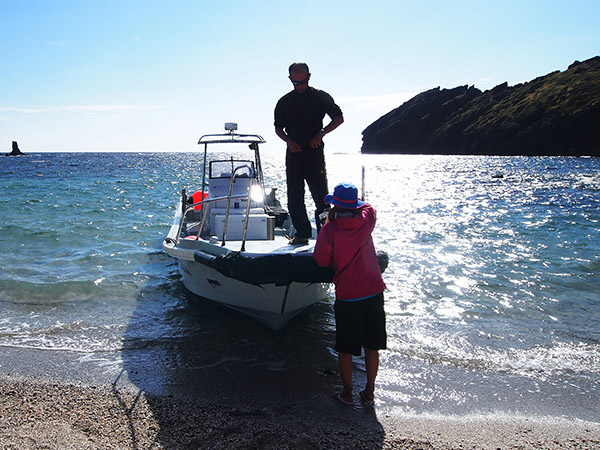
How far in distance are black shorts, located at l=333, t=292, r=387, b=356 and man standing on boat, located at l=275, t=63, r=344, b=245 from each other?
2308 mm

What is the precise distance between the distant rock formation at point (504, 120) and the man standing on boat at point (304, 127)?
3671 inches

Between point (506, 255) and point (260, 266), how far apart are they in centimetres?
847

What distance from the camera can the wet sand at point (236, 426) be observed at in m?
3.87

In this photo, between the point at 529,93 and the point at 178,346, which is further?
the point at 529,93

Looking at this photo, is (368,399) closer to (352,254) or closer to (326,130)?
(352,254)

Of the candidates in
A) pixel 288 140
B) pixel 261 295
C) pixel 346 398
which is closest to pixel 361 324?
pixel 346 398

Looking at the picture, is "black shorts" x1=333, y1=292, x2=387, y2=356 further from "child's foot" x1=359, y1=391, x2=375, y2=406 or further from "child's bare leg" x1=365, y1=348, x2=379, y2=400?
"child's foot" x1=359, y1=391, x2=375, y2=406

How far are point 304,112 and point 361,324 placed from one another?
287 centimetres

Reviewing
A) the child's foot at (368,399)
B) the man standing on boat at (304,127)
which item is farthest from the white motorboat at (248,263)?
the child's foot at (368,399)

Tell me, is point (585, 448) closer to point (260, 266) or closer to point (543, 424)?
point (543, 424)

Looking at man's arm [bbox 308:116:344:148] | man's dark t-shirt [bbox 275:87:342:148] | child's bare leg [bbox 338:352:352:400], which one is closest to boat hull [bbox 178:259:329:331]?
child's bare leg [bbox 338:352:352:400]

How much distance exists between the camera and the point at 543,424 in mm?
4340

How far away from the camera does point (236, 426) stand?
13.5 ft

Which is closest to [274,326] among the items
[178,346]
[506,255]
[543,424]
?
[178,346]
